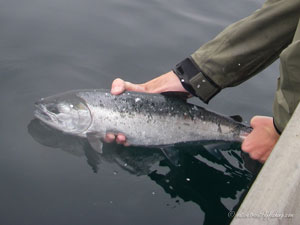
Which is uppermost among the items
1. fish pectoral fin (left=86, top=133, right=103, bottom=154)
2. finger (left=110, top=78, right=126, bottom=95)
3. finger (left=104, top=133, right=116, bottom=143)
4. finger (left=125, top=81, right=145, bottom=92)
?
finger (left=110, top=78, right=126, bottom=95)

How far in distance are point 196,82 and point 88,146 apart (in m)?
1.42

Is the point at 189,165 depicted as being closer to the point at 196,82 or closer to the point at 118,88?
the point at 196,82

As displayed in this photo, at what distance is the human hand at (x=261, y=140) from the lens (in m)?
3.72

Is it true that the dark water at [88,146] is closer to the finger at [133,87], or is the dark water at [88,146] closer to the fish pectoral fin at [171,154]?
the fish pectoral fin at [171,154]

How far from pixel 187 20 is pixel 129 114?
401 centimetres

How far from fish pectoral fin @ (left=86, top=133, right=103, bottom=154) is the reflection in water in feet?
0.19

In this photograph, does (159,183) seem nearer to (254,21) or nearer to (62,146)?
(62,146)

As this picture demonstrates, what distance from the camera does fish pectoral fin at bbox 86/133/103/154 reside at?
14.2 feet

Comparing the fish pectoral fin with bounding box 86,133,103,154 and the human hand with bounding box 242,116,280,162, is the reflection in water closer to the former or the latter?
the fish pectoral fin with bounding box 86,133,103,154

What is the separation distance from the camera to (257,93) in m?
6.12

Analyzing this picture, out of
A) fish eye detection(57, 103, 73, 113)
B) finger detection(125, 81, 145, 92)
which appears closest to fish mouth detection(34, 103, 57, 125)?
fish eye detection(57, 103, 73, 113)

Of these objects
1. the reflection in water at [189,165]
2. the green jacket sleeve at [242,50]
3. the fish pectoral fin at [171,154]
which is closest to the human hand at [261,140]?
the reflection in water at [189,165]

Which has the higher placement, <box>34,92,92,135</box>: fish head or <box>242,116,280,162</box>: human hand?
<box>34,92,92,135</box>: fish head

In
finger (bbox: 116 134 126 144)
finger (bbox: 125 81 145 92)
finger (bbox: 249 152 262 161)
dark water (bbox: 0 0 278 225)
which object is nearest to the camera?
dark water (bbox: 0 0 278 225)
